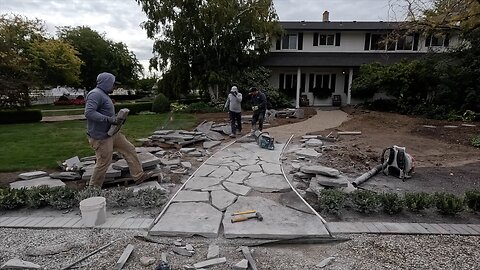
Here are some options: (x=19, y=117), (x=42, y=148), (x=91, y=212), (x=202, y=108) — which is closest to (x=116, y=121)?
(x=91, y=212)

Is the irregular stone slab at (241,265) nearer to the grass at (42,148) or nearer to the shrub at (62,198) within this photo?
the shrub at (62,198)

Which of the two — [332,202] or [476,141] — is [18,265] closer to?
[332,202]

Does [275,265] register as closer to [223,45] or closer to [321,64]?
[223,45]

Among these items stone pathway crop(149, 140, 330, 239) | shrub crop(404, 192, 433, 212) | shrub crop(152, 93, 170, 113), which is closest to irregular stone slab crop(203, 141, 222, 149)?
stone pathway crop(149, 140, 330, 239)

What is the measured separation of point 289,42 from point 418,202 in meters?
18.9

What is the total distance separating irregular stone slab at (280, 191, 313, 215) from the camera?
3.84m

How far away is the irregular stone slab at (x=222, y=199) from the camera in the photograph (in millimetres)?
3933

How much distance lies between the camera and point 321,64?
18984mm

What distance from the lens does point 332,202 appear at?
12.3ft

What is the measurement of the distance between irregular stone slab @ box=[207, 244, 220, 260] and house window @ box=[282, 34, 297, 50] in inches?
789

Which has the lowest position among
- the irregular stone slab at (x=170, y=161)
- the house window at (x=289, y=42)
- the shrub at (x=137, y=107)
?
the irregular stone slab at (x=170, y=161)

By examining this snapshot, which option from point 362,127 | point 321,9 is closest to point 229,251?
point 362,127

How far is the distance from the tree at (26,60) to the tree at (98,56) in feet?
25.9

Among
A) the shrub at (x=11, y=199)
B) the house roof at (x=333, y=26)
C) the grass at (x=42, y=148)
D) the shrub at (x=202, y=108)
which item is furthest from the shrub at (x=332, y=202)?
the house roof at (x=333, y=26)
